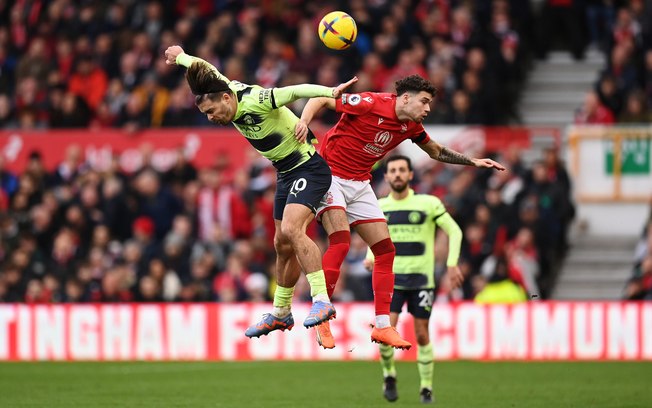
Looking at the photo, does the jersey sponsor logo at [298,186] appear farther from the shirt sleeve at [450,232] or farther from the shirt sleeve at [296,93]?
the shirt sleeve at [450,232]

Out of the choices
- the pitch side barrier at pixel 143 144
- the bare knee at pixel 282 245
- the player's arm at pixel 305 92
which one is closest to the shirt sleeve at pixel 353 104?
the player's arm at pixel 305 92

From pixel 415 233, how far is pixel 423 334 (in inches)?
43.3

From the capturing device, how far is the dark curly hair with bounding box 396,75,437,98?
12492 millimetres

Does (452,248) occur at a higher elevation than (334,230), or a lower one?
lower

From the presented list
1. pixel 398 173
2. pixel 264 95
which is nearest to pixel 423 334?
Answer: pixel 398 173

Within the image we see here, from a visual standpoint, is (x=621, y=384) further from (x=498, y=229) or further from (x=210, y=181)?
(x=210, y=181)

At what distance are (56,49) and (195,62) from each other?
46.8 feet

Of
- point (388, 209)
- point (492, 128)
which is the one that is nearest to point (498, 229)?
point (492, 128)

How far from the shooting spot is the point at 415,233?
1530cm

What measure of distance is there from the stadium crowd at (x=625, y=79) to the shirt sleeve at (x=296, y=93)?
1120 centimetres

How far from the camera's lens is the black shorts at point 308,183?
40.4 feet

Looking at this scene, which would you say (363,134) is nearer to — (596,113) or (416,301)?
(416,301)

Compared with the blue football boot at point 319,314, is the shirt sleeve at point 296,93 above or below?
above

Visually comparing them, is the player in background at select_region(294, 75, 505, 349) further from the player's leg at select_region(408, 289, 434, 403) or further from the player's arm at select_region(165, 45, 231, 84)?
the player's leg at select_region(408, 289, 434, 403)
